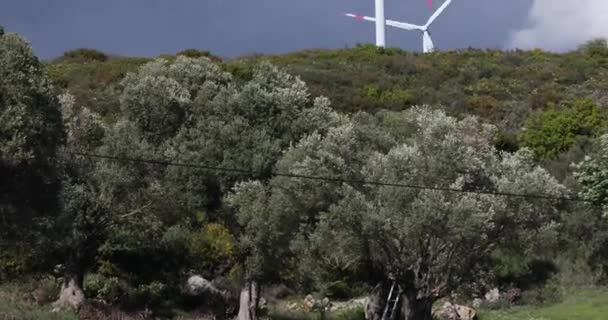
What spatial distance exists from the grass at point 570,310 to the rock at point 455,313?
65 cm

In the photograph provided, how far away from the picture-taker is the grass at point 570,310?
36156mm

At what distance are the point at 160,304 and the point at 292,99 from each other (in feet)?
31.0

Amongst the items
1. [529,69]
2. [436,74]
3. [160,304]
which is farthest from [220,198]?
[529,69]

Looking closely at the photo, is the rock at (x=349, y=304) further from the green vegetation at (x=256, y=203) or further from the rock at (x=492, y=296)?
the rock at (x=492, y=296)

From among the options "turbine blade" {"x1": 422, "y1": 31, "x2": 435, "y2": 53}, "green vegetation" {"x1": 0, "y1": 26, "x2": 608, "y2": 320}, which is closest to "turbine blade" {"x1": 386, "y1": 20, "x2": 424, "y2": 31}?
"turbine blade" {"x1": 422, "y1": 31, "x2": 435, "y2": 53}

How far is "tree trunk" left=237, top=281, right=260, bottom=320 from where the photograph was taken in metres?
34.1

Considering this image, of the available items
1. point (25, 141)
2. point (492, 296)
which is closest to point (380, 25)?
point (492, 296)

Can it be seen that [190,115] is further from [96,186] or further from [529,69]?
[529,69]

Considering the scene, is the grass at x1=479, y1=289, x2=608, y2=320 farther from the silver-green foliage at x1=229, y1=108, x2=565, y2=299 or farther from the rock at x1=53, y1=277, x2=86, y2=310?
the rock at x1=53, y1=277, x2=86, y2=310

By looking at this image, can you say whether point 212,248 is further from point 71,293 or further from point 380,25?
point 380,25

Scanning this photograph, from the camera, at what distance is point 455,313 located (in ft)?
122

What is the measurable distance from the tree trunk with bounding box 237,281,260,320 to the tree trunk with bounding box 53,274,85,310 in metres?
5.58

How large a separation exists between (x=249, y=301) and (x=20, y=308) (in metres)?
7.89

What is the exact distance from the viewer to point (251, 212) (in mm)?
31906
